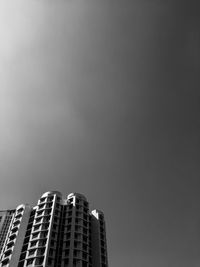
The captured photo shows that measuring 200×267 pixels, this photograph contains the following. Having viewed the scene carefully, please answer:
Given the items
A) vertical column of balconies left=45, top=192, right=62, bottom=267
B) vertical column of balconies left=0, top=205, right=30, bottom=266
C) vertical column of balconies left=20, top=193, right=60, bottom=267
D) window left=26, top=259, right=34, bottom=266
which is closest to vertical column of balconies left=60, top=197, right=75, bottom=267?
vertical column of balconies left=45, top=192, right=62, bottom=267

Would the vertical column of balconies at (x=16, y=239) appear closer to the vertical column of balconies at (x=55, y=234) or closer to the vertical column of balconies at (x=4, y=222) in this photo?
the vertical column of balconies at (x=55, y=234)

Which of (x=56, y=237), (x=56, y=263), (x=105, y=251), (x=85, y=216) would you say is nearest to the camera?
(x=56, y=263)

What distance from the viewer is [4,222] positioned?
8181cm

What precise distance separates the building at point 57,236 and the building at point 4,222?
36.6ft

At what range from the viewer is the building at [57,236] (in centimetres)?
5550

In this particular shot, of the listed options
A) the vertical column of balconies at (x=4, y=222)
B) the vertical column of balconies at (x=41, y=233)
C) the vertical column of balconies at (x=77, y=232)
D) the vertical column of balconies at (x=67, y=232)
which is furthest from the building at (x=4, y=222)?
the vertical column of balconies at (x=77, y=232)

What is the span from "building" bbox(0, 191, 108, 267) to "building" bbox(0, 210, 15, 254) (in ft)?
36.6

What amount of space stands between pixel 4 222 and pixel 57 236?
31572 mm

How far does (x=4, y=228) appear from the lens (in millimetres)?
79500

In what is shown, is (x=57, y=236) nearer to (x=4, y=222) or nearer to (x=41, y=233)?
(x=41, y=233)

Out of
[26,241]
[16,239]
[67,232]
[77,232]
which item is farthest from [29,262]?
[77,232]

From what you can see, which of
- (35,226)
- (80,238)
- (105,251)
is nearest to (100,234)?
(105,251)

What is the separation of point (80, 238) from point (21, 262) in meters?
15.4

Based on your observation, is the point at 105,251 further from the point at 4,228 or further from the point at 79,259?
the point at 4,228
